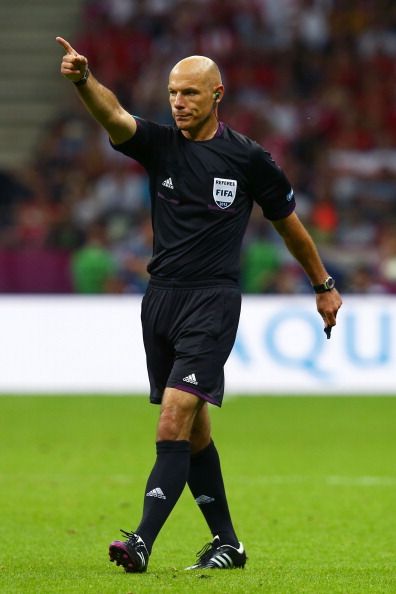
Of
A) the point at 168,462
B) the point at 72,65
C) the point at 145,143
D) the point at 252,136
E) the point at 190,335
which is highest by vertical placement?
the point at 252,136

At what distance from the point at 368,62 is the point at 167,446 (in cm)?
1654

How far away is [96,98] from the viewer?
18.9 feet

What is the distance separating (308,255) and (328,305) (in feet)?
0.85

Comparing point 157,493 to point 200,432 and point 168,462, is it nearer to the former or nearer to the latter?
point 168,462

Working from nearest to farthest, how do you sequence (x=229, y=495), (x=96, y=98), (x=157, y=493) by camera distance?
1. (x=96, y=98)
2. (x=157, y=493)
3. (x=229, y=495)

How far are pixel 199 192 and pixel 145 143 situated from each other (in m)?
0.34

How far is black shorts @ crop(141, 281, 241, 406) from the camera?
19.9ft

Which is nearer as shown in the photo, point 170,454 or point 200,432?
point 170,454

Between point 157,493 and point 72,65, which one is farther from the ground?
point 72,65

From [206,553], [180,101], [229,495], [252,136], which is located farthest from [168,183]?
[252,136]

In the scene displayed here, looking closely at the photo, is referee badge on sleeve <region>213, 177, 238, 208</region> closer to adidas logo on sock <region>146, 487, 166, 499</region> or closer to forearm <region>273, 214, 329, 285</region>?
forearm <region>273, 214, 329, 285</region>

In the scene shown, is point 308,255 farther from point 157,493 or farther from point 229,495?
point 229,495

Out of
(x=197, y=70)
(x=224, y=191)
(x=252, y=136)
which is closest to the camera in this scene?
(x=197, y=70)

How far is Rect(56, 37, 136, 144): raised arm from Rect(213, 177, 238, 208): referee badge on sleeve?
465 mm
